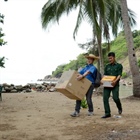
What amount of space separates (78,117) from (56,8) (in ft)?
30.4

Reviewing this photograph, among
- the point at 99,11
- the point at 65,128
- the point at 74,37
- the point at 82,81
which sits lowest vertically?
the point at 65,128

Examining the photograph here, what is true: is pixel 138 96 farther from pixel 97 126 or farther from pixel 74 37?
pixel 97 126

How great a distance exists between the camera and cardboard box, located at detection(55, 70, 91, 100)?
6863mm

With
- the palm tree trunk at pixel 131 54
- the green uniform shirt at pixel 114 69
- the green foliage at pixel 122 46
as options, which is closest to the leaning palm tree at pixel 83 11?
the palm tree trunk at pixel 131 54

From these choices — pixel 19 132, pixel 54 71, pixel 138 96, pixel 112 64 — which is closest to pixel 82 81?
pixel 112 64

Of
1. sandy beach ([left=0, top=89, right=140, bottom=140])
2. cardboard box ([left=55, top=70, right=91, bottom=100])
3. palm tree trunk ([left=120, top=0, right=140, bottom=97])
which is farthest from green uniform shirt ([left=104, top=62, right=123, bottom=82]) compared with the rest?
palm tree trunk ([left=120, top=0, right=140, bottom=97])

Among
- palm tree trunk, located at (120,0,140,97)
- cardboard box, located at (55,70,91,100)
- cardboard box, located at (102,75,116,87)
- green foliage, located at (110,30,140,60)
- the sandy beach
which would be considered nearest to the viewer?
the sandy beach

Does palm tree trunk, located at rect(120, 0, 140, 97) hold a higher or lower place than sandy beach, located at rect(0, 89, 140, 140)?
higher

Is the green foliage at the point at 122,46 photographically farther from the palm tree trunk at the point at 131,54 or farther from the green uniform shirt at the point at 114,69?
the green uniform shirt at the point at 114,69

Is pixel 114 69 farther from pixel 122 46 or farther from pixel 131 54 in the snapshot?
pixel 122 46

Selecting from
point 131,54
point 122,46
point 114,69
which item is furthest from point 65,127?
point 122,46

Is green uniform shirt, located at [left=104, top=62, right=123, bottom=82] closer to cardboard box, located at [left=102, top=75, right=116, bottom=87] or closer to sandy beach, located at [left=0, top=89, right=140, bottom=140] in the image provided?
cardboard box, located at [left=102, top=75, right=116, bottom=87]

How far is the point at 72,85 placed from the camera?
6941 millimetres

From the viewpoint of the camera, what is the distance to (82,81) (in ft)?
23.6
